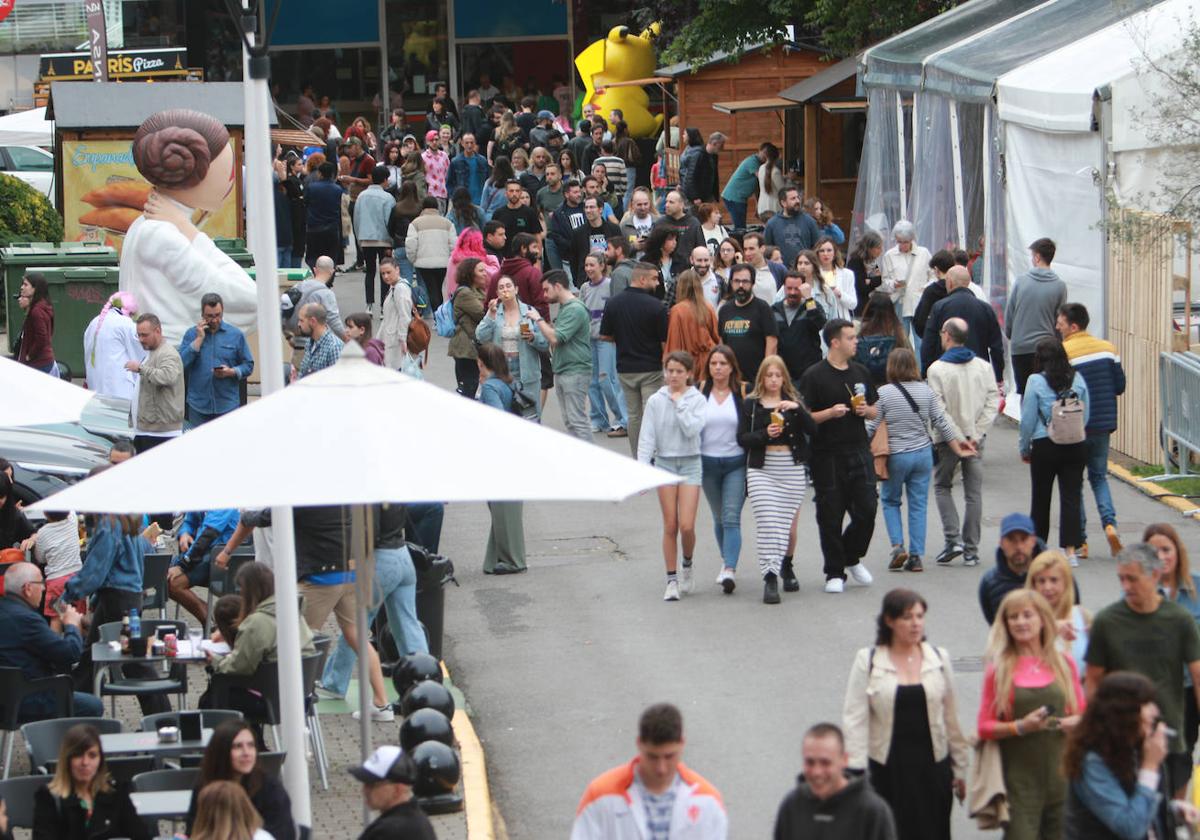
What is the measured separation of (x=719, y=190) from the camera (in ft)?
106

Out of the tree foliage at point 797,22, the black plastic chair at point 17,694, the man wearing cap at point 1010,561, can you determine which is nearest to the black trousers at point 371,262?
the tree foliage at point 797,22

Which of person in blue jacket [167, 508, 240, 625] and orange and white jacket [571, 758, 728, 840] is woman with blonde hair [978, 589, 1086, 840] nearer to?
orange and white jacket [571, 758, 728, 840]

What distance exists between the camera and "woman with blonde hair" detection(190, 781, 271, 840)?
707 cm

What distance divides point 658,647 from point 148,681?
11.7ft

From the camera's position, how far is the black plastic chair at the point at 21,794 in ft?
26.5

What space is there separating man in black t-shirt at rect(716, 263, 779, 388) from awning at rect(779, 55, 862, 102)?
45.5 ft

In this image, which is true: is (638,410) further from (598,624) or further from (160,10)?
(160,10)

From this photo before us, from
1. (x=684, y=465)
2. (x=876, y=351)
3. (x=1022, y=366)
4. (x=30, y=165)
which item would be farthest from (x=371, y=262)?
(x=684, y=465)

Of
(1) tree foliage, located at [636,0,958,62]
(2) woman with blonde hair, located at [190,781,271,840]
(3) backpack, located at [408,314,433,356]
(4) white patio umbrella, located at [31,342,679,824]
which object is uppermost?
(1) tree foliage, located at [636,0,958,62]

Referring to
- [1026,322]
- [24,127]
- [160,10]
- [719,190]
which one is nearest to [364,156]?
[719,190]

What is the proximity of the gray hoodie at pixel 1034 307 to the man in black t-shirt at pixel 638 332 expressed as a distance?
10.7 ft

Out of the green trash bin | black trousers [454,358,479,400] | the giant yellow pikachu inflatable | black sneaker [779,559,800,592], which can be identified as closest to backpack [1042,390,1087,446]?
black sneaker [779,559,800,592]

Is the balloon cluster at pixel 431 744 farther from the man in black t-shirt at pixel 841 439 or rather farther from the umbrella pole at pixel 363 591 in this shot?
the man in black t-shirt at pixel 841 439

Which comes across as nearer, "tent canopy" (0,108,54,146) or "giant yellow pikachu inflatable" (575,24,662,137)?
"giant yellow pikachu inflatable" (575,24,662,137)
